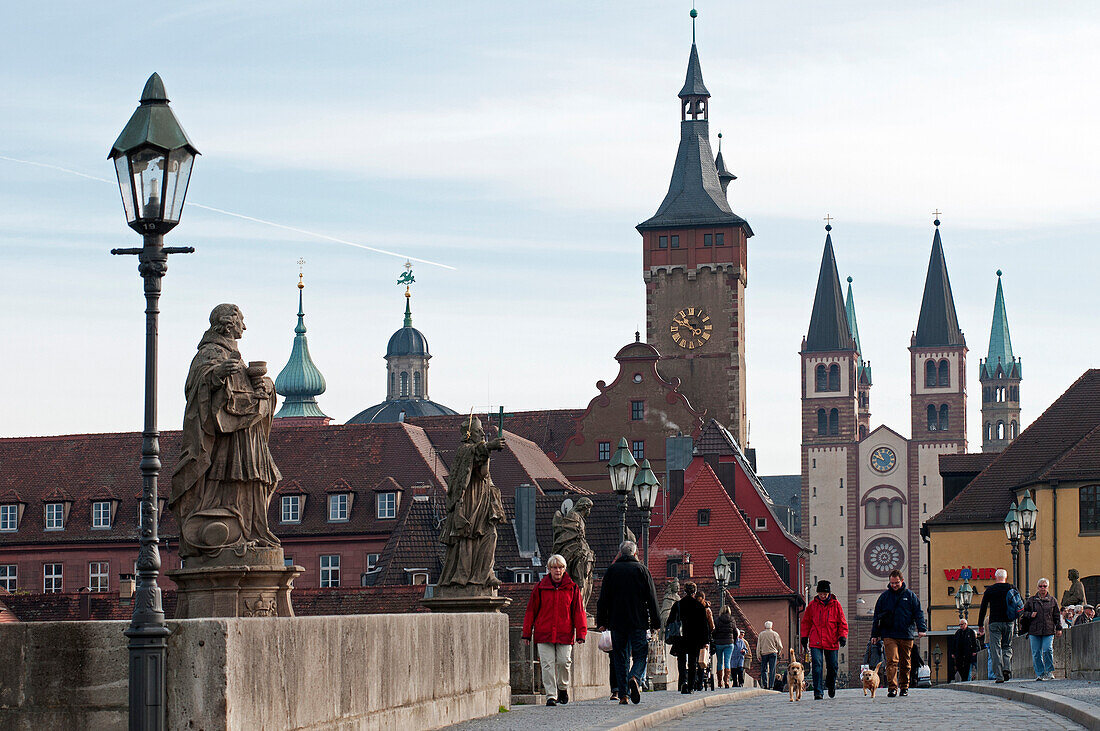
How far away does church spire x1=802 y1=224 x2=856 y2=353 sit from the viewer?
159 m

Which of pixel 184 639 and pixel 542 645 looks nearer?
pixel 184 639

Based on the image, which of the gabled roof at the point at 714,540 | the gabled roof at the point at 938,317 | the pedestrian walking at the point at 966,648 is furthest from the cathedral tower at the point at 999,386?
→ the pedestrian walking at the point at 966,648

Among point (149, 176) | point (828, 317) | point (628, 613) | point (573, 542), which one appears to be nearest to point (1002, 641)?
point (573, 542)

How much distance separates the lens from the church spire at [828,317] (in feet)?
523

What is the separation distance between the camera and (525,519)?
6712 cm

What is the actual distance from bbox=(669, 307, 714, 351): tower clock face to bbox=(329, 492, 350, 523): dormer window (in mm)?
27704

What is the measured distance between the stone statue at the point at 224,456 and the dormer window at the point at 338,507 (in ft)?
207

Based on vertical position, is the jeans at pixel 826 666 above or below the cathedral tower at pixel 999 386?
below

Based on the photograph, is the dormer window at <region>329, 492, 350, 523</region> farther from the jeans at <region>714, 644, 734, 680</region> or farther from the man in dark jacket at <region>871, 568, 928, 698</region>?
the man in dark jacket at <region>871, 568, 928, 698</region>

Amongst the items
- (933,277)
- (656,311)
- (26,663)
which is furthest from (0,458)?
(933,277)

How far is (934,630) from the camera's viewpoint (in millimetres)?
72625

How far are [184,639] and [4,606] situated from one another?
4983cm

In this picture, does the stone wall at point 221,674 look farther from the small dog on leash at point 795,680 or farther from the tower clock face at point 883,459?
the tower clock face at point 883,459

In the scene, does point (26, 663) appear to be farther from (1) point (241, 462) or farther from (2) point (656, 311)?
(2) point (656, 311)
